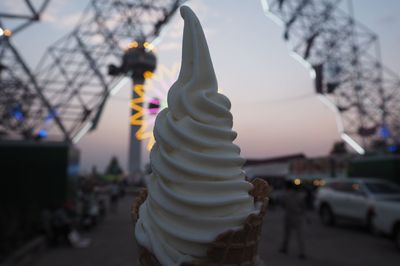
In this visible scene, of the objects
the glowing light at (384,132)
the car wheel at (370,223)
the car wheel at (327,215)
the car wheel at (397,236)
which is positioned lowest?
the glowing light at (384,132)

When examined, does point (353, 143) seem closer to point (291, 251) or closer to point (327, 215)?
point (327, 215)

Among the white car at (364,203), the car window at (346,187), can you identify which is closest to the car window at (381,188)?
the white car at (364,203)

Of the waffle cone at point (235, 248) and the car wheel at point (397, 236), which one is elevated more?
the waffle cone at point (235, 248)

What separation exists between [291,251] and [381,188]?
13.5 ft

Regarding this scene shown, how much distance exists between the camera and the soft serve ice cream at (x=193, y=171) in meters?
1.93

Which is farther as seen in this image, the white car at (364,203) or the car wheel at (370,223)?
the car wheel at (370,223)

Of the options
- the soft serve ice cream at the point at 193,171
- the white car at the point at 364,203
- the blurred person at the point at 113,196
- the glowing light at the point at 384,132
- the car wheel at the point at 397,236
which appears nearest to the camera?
the soft serve ice cream at the point at 193,171

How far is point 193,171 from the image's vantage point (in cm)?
204

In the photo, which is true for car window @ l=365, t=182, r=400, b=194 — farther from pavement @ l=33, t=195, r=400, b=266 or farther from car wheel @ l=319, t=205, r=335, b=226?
car wheel @ l=319, t=205, r=335, b=226

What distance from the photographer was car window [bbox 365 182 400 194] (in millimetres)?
10366

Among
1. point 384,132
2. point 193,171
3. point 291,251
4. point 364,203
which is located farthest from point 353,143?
point 193,171

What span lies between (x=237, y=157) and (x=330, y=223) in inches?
440

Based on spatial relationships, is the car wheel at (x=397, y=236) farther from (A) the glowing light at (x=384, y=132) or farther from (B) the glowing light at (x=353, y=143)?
(A) the glowing light at (x=384, y=132)

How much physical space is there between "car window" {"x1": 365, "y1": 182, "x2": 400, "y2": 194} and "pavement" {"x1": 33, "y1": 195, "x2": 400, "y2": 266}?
4.18ft
